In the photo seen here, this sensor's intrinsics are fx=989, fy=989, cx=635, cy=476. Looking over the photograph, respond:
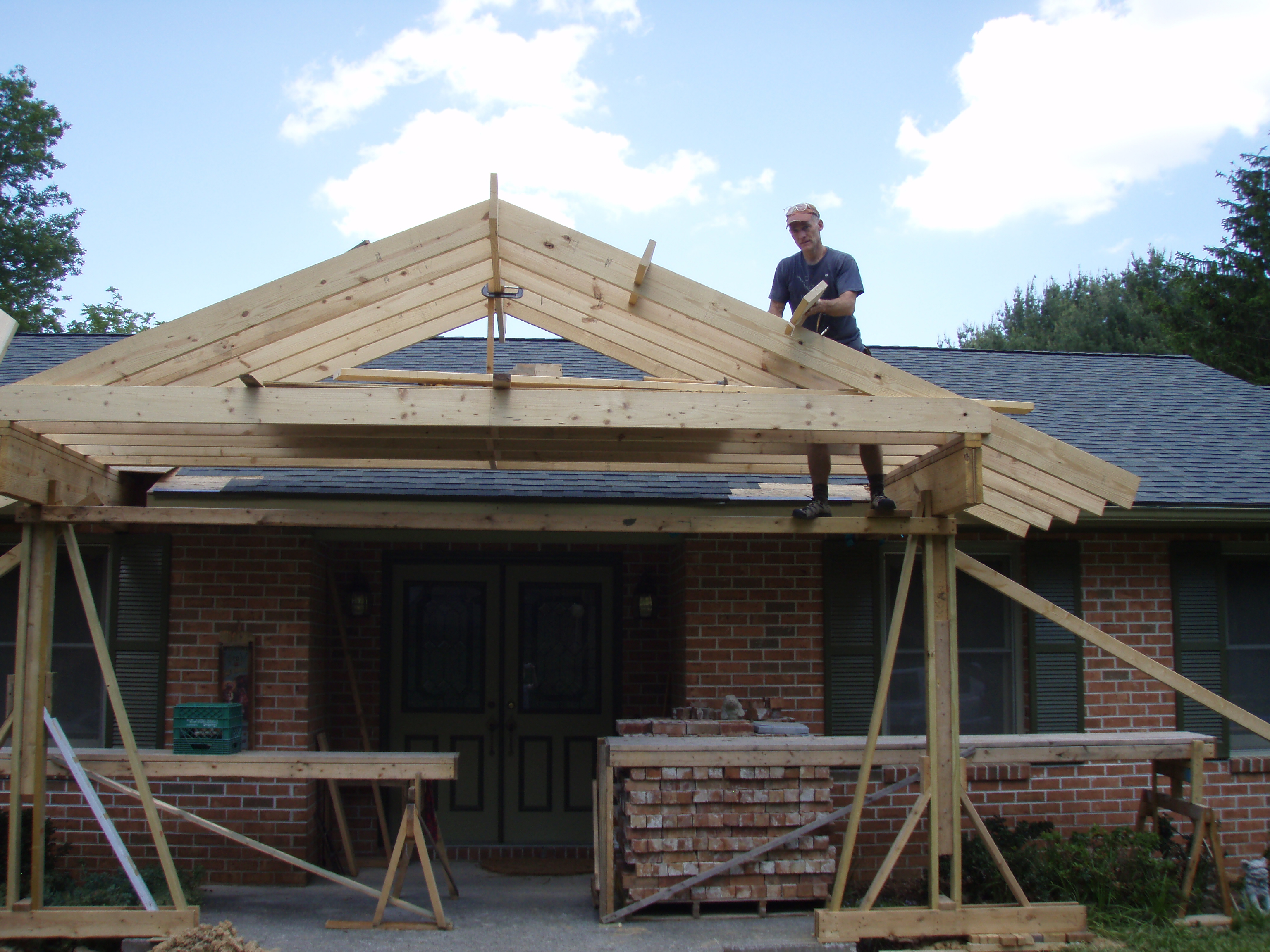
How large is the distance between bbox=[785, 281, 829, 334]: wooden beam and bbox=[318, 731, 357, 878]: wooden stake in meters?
4.74

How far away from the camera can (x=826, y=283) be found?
5.29m

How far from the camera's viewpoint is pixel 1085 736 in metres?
6.62

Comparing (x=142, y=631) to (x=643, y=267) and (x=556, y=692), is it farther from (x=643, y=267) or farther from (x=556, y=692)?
(x=643, y=267)

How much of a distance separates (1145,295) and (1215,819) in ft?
66.6

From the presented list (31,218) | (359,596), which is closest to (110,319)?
(31,218)

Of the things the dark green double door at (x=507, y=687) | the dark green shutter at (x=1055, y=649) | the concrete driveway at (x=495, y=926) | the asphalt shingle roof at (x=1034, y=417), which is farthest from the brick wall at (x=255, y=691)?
the dark green shutter at (x=1055, y=649)

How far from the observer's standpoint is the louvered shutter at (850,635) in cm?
733

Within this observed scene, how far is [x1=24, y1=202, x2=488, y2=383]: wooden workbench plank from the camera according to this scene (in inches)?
193

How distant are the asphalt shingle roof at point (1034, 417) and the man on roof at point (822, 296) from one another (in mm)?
1616

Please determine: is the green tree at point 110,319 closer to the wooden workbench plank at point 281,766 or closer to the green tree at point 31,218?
the green tree at point 31,218

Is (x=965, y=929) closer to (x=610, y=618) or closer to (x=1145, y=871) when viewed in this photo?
(x=1145, y=871)

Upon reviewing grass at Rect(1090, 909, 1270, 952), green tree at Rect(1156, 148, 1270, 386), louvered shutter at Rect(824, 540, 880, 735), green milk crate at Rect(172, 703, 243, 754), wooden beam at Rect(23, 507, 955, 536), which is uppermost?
green tree at Rect(1156, 148, 1270, 386)

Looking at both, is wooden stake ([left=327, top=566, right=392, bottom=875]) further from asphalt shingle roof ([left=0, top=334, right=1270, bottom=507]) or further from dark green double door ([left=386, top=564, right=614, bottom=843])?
asphalt shingle roof ([left=0, top=334, right=1270, bottom=507])

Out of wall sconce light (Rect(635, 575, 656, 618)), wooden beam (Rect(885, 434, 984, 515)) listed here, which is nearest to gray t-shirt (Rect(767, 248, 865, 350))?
wooden beam (Rect(885, 434, 984, 515))
